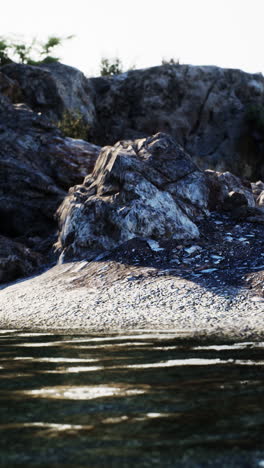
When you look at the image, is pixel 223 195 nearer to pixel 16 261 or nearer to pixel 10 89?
pixel 16 261

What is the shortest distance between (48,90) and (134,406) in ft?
51.4

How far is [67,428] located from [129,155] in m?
6.83

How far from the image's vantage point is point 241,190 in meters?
9.62

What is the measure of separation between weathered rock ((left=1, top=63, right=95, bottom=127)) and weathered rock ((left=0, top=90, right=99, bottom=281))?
15.2ft

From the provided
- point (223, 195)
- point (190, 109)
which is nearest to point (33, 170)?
point (223, 195)

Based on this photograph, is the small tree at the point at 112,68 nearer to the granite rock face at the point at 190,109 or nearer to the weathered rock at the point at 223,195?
the granite rock face at the point at 190,109

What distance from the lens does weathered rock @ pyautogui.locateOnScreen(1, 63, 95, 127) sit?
16516 mm

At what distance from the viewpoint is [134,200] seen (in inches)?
306

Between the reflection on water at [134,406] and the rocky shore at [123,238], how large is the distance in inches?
40.1

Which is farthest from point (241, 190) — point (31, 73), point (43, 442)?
point (31, 73)

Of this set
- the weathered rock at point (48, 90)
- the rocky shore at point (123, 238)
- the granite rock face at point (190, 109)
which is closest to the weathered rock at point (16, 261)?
the rocky shore at point (123, 238)

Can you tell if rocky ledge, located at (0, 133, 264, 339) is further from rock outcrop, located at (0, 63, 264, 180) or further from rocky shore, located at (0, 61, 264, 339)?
rock outcrop, located at (0, 63, 264, 180)

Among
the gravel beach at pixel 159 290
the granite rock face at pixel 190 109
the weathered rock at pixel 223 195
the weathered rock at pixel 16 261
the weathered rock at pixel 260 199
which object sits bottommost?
the weathered rock at pixel 16 261

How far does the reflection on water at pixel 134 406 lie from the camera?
1.72 meters
